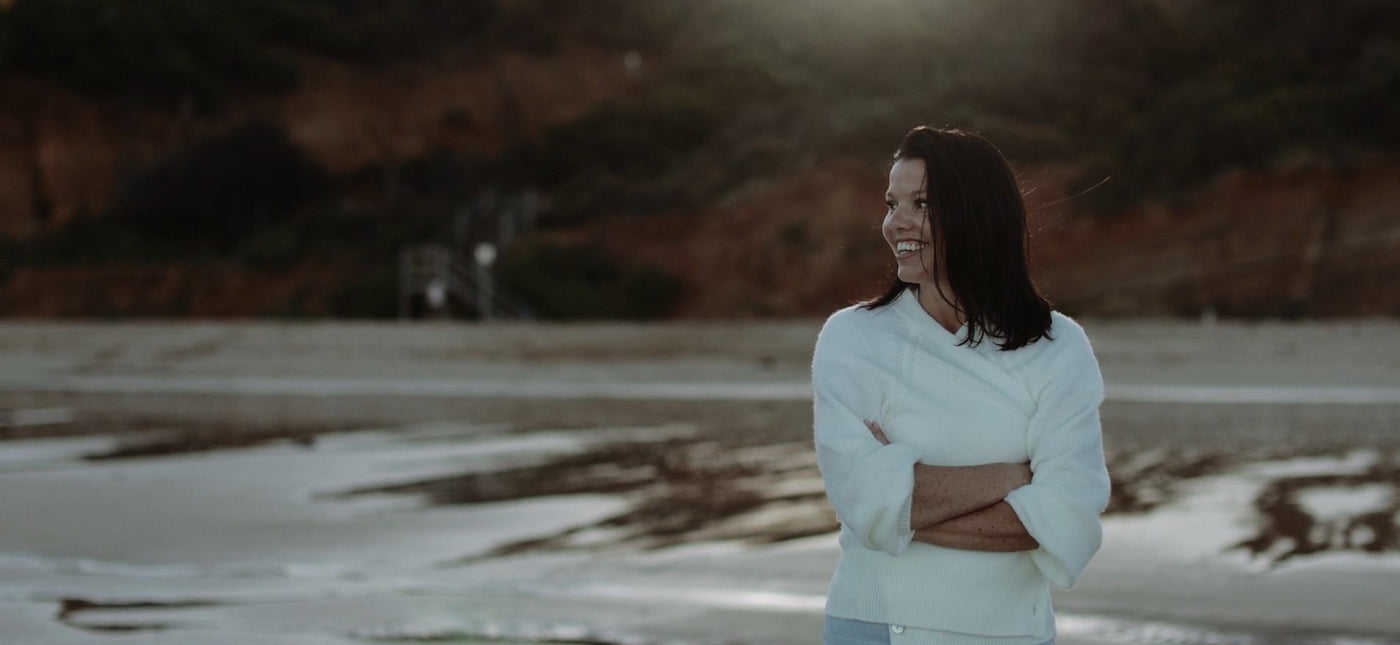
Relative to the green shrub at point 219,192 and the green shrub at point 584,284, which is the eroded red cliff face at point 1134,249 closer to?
the green shrub at point 584,284

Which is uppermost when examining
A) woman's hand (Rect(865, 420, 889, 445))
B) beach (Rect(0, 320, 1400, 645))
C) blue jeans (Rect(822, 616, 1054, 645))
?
woman's hand (Rect(865, 420, 889, 445))

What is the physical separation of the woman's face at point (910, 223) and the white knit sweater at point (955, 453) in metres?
0.09

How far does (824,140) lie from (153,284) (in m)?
16.0

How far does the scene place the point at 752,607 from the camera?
556 centimetres

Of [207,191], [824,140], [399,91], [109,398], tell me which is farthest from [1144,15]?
[109,398]

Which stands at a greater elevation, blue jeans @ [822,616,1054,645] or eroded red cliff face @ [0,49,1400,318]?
eroded red cliff face @ [0,49,1400,318]

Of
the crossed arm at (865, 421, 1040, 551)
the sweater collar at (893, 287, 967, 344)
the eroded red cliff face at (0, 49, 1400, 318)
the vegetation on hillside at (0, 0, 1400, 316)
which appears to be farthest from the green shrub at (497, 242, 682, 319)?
the crossed arm at (865, 421, 1040, 551)

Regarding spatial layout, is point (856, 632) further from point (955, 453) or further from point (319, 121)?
point (319, 121)

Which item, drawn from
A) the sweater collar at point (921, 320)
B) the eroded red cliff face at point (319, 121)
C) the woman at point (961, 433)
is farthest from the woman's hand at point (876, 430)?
the eroded red cliff face at point (319, 121)

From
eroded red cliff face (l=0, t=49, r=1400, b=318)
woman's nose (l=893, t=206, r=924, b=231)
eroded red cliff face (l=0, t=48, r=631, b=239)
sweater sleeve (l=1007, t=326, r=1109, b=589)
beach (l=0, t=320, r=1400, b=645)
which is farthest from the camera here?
eroded red cliff face (l=0, t=48, r=631, b=239)

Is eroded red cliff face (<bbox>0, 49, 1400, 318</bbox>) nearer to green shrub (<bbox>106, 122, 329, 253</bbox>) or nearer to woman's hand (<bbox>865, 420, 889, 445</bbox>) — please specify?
green shrub (<bbox>106, 122, 329, 253</bbox>)

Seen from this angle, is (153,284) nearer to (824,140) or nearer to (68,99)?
(68,99)

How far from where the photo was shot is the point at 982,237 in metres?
2.40

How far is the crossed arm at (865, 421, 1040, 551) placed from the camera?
2342mm
